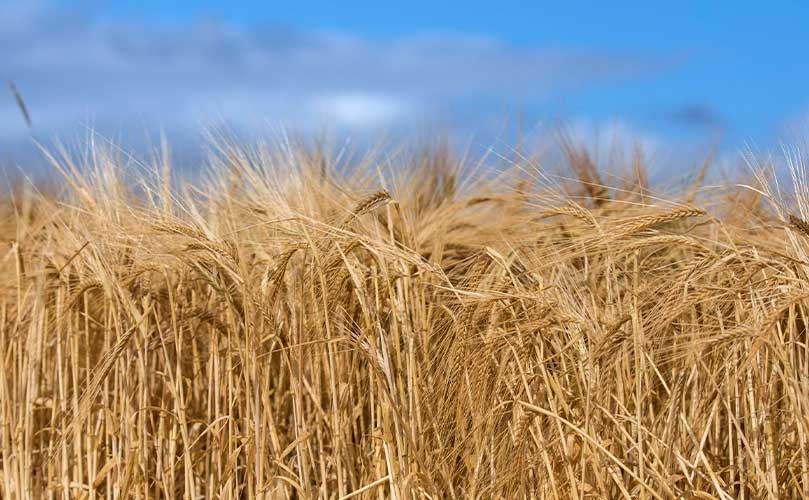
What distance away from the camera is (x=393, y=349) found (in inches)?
93.9

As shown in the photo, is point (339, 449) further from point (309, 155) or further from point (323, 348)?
point (309, 155)

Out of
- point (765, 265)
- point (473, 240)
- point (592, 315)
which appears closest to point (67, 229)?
point (473, 240)

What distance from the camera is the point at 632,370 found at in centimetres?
240

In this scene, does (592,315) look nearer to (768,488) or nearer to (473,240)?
(768,488)

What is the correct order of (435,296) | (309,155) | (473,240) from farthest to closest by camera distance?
(309,155) < (473,240) < (435,296)

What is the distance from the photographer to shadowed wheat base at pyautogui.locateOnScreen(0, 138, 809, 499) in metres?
2.08

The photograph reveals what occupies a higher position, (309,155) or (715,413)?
(309,155)

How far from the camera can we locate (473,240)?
9.83ft

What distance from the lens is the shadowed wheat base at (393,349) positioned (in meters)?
2.08

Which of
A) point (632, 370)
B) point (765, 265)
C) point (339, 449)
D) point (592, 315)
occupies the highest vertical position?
point (765, 265)

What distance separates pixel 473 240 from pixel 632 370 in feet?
2.52

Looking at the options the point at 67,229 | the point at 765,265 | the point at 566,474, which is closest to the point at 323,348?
the point at 566,474

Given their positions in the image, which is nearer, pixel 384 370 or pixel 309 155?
pixel 384 370

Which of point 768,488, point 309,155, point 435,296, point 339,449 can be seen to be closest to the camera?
point 768,488
